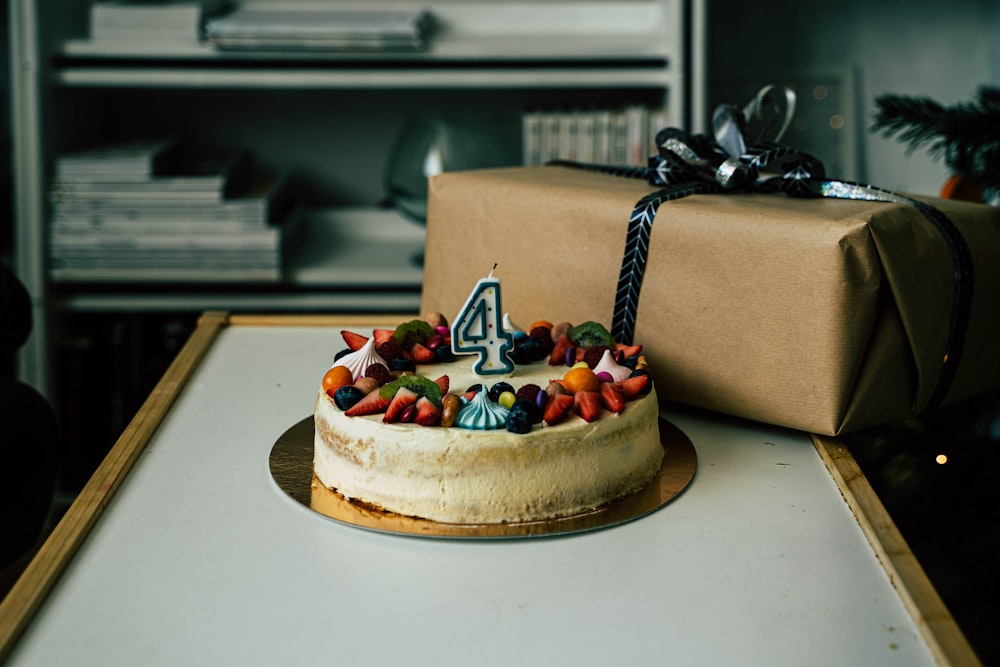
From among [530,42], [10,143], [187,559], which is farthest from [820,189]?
[10,143]

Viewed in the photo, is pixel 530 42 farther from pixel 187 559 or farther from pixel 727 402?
pixel 187 559

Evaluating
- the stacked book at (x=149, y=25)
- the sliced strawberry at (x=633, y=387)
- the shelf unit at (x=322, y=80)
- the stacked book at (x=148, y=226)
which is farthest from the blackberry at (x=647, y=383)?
the stacked book at (x=149, y=25)

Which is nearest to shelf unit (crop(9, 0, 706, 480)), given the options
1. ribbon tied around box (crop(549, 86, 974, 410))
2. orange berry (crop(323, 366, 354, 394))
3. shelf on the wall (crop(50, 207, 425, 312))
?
shelf on the wall (crop(50, 207, 425, 312))

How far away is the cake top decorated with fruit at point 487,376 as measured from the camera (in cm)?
72

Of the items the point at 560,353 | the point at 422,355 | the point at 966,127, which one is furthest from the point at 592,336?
the point at 966,127

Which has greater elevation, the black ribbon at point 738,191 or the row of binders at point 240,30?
the row of binders at point 240,30

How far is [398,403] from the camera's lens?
727 millimetres

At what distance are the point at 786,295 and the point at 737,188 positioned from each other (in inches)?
6.8

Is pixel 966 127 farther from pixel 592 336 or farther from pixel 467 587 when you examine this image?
pixel 467 587

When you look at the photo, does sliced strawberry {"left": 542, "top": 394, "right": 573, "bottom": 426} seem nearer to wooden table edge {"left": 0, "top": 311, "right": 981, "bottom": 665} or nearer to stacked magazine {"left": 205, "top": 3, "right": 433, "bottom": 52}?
wooden table edge {"left": 0, "top": 311, "right": 981, "bottom": 665}

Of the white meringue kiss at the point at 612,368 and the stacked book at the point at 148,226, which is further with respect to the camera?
the stacked book at the point at 148,226

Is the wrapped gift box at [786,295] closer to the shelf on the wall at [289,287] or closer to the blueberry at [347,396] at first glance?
the blueberry at [347,396]

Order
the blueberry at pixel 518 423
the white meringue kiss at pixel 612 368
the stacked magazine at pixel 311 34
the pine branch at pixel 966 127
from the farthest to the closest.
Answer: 1. the stacked magazine at pixel 311 34
2. the pine branch at pixel 966 127
3. the white meringue kiss at pixel 612 368
4. the blueberry at pixel 518 423

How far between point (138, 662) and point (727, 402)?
1.75ft
